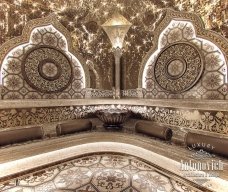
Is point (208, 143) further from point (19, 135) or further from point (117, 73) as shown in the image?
point (19, 135)

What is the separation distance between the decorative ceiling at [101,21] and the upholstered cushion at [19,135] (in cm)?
212

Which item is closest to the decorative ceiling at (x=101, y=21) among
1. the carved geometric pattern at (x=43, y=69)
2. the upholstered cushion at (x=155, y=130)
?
the carved geometric pattern at (x=43, y=69)

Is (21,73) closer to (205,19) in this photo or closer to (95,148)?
(95,148)

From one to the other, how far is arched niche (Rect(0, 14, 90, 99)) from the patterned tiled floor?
7.80 ft

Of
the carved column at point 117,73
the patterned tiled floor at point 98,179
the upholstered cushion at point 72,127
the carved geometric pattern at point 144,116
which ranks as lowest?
the patterned tiled floor at point 98,179

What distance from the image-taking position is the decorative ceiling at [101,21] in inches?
162

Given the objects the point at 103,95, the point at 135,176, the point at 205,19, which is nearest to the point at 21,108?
the point at 103,95

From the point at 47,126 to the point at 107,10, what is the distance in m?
3.60

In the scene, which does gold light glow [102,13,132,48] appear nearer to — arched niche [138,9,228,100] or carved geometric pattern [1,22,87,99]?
arched niche [138,9,228,100]

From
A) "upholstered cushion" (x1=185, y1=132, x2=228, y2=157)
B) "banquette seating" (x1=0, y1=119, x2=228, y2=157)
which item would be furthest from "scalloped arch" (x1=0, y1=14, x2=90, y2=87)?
"upholstered cushion" (x1=185, y1=132, x2=228, y2=157)

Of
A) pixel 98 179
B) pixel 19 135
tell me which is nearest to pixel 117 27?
pixel 19 135

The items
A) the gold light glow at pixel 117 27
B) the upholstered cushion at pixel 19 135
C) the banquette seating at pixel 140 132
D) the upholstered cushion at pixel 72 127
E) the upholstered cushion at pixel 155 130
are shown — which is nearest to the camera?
the banquette seating at pixel 140 132

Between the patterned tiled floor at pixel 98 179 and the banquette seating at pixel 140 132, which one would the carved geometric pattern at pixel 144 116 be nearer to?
the patterned tiled floor at pixel 98 179

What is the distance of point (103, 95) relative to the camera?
18.4 feet
